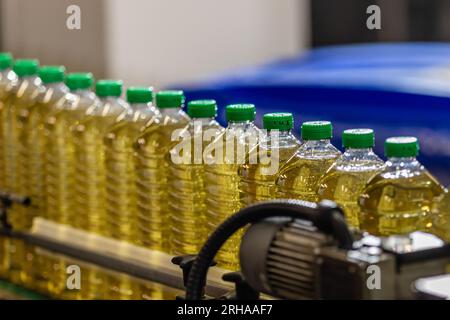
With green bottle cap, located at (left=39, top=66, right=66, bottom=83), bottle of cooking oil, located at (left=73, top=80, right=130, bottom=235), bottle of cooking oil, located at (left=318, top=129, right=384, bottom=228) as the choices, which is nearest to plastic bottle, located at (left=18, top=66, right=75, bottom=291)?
green bottle cap, located at (left=39, top=66, right=66, bottom=83)

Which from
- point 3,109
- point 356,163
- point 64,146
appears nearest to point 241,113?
point 356,163

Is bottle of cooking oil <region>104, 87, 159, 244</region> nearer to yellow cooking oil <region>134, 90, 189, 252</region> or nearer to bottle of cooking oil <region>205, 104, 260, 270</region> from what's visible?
yellow cooking oil <region>134, 90, 189, 252</region>

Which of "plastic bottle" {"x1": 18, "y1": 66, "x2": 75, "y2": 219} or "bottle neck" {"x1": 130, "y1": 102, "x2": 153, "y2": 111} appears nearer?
"bottle neck" {"x1": 130, "y1": 102, "x2": 153, "y2": 111}

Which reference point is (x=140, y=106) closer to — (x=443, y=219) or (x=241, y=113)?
(x=241, y=113)

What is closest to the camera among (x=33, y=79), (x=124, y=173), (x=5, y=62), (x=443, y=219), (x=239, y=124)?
(x=443, y=219)

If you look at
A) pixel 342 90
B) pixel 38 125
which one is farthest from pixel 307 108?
pixel 38 125

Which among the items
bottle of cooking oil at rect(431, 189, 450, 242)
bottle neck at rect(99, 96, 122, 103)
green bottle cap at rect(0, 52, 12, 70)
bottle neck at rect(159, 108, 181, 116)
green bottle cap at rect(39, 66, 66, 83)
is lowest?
bottle of cooking oil at rect(431, 189, 450, 242)

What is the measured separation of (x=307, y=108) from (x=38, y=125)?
1.03m

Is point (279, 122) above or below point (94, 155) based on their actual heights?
above

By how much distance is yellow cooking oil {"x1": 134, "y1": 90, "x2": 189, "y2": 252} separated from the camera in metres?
2.05

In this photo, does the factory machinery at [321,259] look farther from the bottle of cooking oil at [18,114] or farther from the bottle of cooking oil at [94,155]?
the bottle of cooking oil at [18,114]

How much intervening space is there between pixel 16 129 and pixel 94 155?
0.41 m

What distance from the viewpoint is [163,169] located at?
2074mm

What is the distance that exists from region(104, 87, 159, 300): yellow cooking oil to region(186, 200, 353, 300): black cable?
658 millimetres
